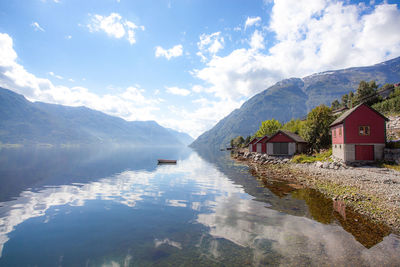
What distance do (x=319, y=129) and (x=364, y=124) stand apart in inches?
745

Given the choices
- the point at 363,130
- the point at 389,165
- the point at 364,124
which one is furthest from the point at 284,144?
the point at 389,165

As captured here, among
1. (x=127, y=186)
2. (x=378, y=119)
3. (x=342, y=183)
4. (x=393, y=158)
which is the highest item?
(x=378, y=119)

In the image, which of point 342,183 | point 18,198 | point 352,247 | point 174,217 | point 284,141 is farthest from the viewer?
point 284,141

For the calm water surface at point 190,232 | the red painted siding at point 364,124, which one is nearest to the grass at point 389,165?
the red painted siding at point 364,124

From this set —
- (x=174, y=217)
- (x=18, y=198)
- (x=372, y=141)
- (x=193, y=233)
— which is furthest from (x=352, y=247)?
(x=372, y=141)

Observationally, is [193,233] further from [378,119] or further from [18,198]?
[378,119]

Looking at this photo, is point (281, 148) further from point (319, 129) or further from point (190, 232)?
point (190, 232)

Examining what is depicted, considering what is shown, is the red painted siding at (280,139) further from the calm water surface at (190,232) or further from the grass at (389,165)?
the calm water surface at (190,232)

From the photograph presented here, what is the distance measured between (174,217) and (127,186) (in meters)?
15.8

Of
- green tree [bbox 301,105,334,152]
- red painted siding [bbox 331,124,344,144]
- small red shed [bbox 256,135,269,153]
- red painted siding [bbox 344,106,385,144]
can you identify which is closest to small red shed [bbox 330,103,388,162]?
red painted siding [bbox 344,106,385,144]

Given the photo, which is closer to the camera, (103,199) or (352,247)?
(352,247)

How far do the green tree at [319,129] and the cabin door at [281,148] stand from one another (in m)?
6.40

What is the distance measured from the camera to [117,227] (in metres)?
14.1

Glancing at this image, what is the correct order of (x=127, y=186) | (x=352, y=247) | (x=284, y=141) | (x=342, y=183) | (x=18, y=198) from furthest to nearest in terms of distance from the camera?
(x=284, y=141) → (x=127, y=186) → (x=342, y=183) → (x=18, y=198) → (x=352, y=247)
